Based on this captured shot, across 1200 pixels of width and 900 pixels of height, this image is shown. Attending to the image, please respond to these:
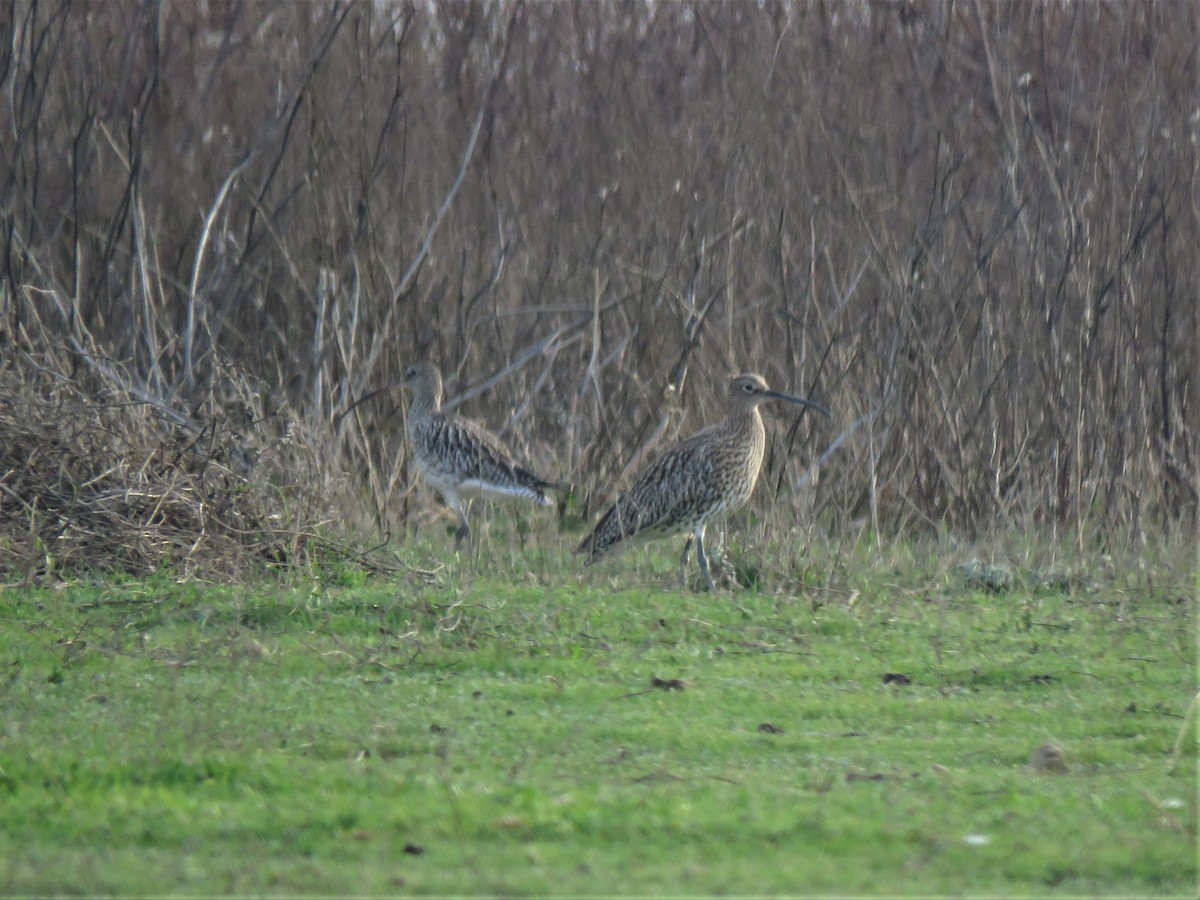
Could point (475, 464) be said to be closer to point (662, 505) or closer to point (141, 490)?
point (662, 505)

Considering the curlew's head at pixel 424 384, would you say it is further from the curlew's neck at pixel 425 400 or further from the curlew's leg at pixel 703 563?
the curlew's leg at pixel 703 563

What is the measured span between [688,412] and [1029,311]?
2607 mm

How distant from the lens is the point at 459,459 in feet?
38.8

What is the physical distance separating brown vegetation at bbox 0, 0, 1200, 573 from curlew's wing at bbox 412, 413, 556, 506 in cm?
41

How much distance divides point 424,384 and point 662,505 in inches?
116

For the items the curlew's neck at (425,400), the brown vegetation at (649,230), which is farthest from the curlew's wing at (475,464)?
the brown vegetation at (649,230)

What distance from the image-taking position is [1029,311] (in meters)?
11.9

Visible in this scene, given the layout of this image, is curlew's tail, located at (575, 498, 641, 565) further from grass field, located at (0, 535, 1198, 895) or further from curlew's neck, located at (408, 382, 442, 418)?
curlew's neck, located at (408, 382, 442, 418)

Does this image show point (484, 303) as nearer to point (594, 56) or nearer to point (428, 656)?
point (594, 56)

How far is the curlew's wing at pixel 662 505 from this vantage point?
33.0ft

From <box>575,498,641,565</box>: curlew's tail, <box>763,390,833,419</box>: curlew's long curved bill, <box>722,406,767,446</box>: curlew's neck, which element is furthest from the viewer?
<box>763,390,833,419</box>: curlew's long curved bill

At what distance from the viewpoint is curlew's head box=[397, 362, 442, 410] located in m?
12.3

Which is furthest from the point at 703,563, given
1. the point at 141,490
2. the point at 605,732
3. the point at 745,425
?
the point at 605,732

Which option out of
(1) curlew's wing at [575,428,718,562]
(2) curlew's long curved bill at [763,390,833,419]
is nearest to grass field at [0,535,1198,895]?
(1) curlew's wing at [575,428,718,562]
